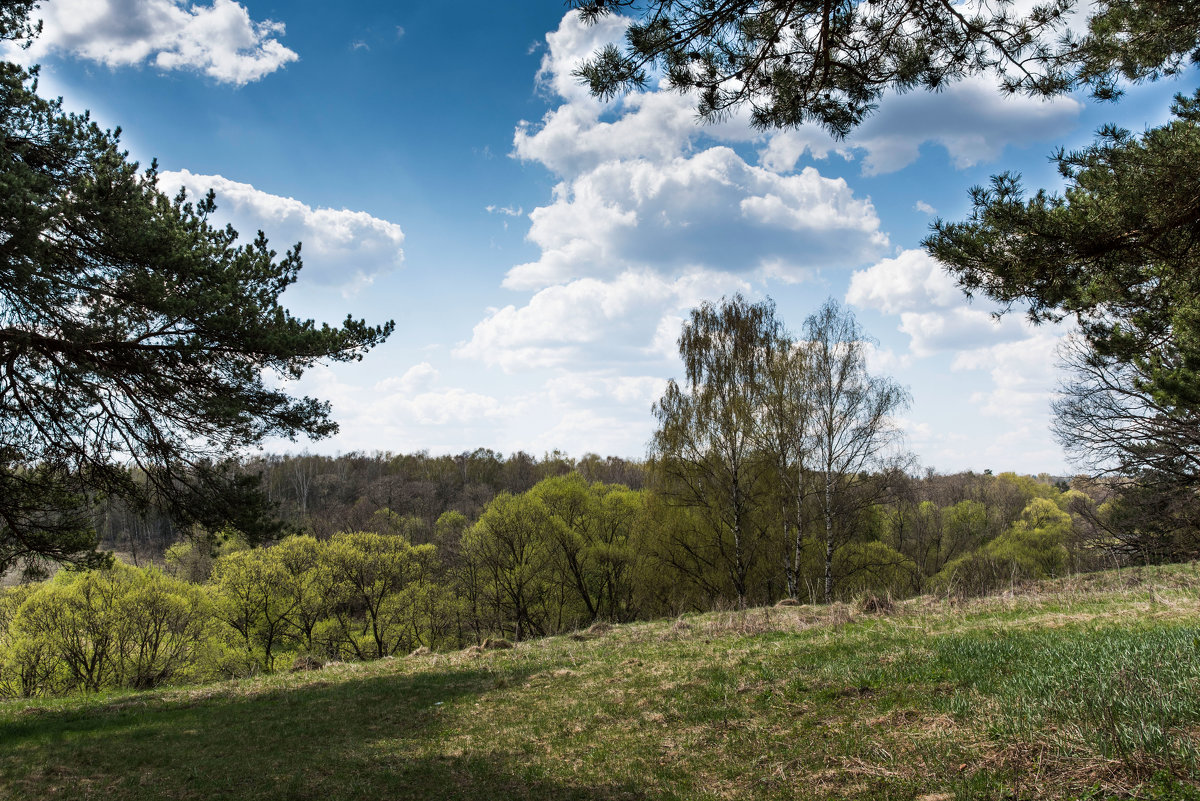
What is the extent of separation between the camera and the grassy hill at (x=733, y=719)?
4051 millimetres

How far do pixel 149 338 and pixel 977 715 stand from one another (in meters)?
11.5

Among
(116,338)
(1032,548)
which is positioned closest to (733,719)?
(116,338)

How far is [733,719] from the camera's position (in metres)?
6.56

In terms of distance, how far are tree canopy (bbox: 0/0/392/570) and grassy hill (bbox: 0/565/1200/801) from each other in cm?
389

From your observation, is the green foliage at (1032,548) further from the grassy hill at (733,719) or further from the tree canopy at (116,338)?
the tree canopy at (116,338)

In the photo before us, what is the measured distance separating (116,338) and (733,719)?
992cm

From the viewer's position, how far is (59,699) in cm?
1341

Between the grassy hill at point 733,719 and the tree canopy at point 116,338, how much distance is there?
3.89 meters

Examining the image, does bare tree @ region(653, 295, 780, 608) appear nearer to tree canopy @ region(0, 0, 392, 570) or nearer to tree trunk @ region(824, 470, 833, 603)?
tree trunk @ region(824, 470, 833, 603)

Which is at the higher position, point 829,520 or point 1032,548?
point 829,520

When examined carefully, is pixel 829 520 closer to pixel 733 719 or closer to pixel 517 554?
pixel 733 719

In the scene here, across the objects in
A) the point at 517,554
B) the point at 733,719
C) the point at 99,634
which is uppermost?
the point at 733,719

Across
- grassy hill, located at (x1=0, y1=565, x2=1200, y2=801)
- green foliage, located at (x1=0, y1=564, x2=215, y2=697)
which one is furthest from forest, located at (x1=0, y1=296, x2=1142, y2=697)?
grassy hill, located at (x1=0, y1=565, x2=1200, y2=801)

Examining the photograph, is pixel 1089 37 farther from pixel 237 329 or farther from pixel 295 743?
pixel 295 743
